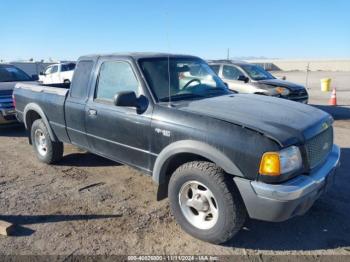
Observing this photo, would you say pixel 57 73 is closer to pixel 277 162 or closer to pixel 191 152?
pixel 191 152

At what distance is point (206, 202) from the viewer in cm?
343

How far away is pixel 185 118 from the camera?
3.47m

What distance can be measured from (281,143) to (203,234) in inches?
49.0

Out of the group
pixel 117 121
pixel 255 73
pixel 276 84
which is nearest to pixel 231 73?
pixel 255 73

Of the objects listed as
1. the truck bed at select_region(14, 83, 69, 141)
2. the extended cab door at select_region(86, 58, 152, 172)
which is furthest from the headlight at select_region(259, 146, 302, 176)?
the truck bed at select_region(14, 83, 69, 141)

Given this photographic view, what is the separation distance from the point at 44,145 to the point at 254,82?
652 cm

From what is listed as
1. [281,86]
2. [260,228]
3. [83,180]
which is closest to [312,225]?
[260,228]

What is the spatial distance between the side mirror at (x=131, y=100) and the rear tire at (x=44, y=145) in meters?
2.52

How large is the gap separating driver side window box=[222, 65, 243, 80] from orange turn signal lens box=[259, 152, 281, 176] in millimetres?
7980

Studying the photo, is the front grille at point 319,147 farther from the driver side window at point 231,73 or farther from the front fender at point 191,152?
Answer: the driver side window at point 231,73

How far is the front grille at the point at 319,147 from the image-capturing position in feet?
10.6

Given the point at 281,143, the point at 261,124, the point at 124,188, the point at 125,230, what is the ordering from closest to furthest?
the point at 281,143, the point at 261,124, the point at 125,230, the point at 124,188

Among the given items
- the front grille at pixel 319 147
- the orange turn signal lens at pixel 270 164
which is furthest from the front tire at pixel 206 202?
the front grille at pixel 319 147

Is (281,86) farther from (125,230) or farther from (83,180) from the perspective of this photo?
(125,230)
